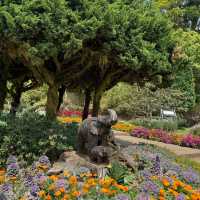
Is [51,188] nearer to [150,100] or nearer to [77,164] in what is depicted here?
[77,164]

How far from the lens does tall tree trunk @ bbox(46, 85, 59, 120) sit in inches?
410

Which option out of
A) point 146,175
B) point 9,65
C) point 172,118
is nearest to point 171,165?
point 146,175

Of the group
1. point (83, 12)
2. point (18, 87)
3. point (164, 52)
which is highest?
point (83, 12)

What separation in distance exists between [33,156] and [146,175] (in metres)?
3.04

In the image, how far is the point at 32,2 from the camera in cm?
858

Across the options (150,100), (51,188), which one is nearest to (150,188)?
(51,188)

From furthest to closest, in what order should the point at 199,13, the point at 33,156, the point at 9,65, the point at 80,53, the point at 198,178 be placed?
the point at 199,13, the point at 9,65, the point at 80,53, the point at 33,156, the point at 198,178

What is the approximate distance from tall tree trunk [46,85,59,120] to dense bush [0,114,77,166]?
1.15 metres

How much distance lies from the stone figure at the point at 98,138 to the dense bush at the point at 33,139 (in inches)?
42.0

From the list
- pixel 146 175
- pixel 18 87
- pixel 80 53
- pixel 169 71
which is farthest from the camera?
pixel 18 87

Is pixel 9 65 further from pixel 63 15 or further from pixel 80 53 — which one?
pixel 63 15

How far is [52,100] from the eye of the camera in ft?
34.7

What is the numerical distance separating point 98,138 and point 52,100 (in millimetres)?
3497

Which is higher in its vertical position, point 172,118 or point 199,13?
point 199,13
